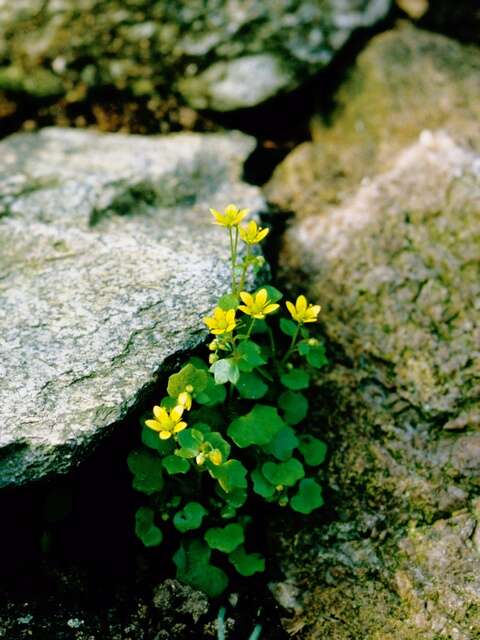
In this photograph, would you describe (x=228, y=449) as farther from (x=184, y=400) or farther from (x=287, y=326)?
(x=287, y=326)

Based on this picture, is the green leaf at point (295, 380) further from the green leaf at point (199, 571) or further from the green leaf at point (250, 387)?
the green leaf at point (199, 571)

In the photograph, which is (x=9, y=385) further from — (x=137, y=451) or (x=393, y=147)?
(x=393, y=147)

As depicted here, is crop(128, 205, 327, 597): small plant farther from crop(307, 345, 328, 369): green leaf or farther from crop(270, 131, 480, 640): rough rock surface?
crop(270, 131, 480, 640): rough rock surface

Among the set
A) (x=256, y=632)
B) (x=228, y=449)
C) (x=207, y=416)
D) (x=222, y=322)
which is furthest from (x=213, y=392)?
(x=256, y=632)

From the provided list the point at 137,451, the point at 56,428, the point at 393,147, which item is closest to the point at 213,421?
the point at 137,451

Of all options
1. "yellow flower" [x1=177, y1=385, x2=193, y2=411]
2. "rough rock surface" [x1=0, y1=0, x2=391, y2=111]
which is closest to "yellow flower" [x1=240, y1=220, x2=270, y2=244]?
"yellow flower" [x1=177, y1=385, x2=193, y2=411]

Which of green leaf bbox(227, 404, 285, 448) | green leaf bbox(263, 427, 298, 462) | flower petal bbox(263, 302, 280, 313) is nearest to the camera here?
flower petal bbox(263, 302, 280, 313)

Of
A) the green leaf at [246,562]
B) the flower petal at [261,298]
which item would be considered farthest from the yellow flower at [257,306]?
the green leaf at [246,562]
